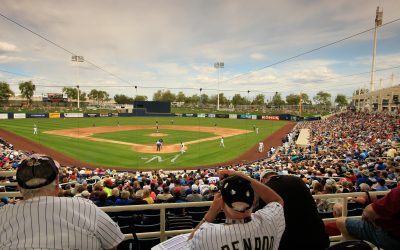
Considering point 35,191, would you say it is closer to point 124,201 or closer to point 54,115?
point 124,201

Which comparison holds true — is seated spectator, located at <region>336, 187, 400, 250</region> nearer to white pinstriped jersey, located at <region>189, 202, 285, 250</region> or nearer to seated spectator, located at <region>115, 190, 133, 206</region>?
white pinstriped jersey, located at <region>189, 202, 285, 250</region>

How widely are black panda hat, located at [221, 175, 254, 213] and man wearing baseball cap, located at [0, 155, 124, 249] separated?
43.1 inches

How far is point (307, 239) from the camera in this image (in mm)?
2896

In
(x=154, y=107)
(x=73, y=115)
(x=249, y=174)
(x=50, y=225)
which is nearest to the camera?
(x=50, y=225)

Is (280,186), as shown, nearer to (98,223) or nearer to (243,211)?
(243,211)

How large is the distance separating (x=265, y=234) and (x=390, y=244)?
1.53 meters

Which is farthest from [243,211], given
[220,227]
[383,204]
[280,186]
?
[383,204]

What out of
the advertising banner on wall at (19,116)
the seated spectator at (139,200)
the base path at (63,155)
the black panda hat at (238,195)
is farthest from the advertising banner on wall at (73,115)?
the black panda hat at (238,195)

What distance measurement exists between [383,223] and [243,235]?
4.92 ft

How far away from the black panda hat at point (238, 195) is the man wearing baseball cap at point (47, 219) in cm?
110

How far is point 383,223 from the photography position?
2.59m

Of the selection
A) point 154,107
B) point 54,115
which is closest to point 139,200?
point 54,115

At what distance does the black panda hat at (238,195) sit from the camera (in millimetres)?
2215

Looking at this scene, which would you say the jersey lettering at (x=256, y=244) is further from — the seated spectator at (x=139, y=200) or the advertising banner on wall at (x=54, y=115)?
the advertising banner on wall at (x=54, y=115)
